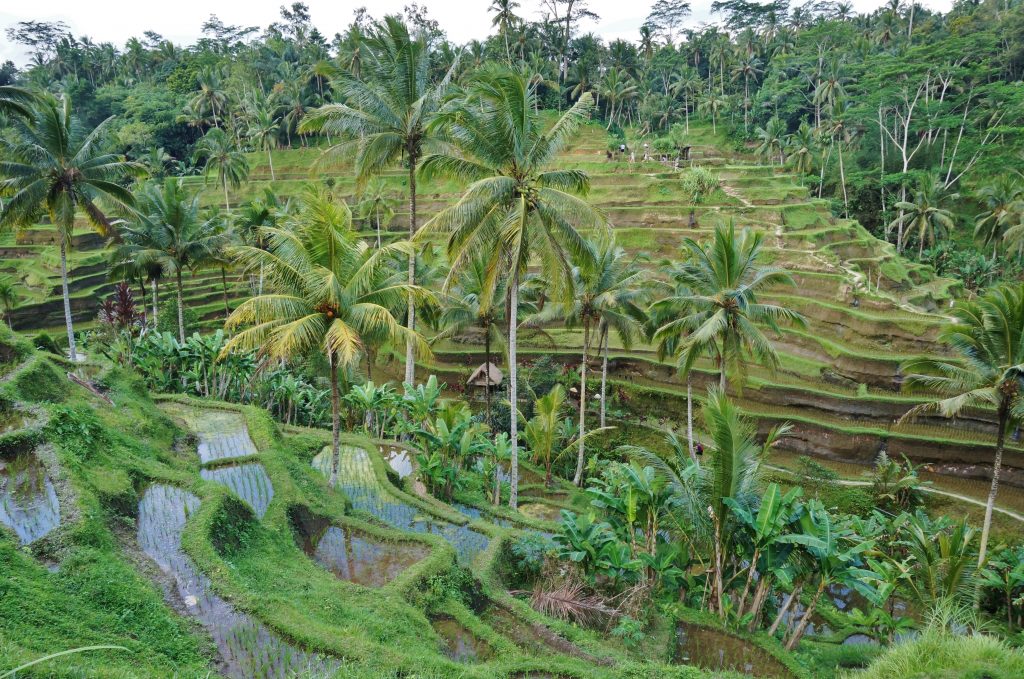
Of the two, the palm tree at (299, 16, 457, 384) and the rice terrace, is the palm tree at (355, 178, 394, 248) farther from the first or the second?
the palm tree at (299, 16, 457, 384)

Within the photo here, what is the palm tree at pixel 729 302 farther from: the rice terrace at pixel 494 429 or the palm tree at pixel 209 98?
the palm tree at pixel 209 98

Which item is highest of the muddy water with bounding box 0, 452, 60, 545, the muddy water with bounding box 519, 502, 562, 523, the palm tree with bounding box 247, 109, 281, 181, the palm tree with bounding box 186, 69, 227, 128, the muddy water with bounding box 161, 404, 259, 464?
the palm tree with bounding box 186, 69, 227, 128

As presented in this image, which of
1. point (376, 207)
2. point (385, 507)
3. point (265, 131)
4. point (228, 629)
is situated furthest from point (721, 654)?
point (265, 131)

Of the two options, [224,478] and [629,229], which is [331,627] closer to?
[224,478]

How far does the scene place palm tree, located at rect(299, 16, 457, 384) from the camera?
17.6 meters

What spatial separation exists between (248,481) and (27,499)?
4177mm

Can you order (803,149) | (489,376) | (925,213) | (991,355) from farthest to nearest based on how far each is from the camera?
(803,149)
(925,213)
(489,376)
(991,355)

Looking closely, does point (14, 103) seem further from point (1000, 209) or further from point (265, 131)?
point (1000, 209)

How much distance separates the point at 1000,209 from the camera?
127ft

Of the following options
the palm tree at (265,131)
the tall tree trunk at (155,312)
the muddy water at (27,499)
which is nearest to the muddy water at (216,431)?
the muddy water at (27,499)

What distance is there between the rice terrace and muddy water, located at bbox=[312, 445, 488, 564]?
0.11m

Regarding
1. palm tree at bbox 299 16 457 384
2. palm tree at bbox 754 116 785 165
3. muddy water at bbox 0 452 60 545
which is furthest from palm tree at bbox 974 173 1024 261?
muddy water at bbox 0 452 60 545

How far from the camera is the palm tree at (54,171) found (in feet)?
59.4

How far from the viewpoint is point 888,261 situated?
35.0 metres
